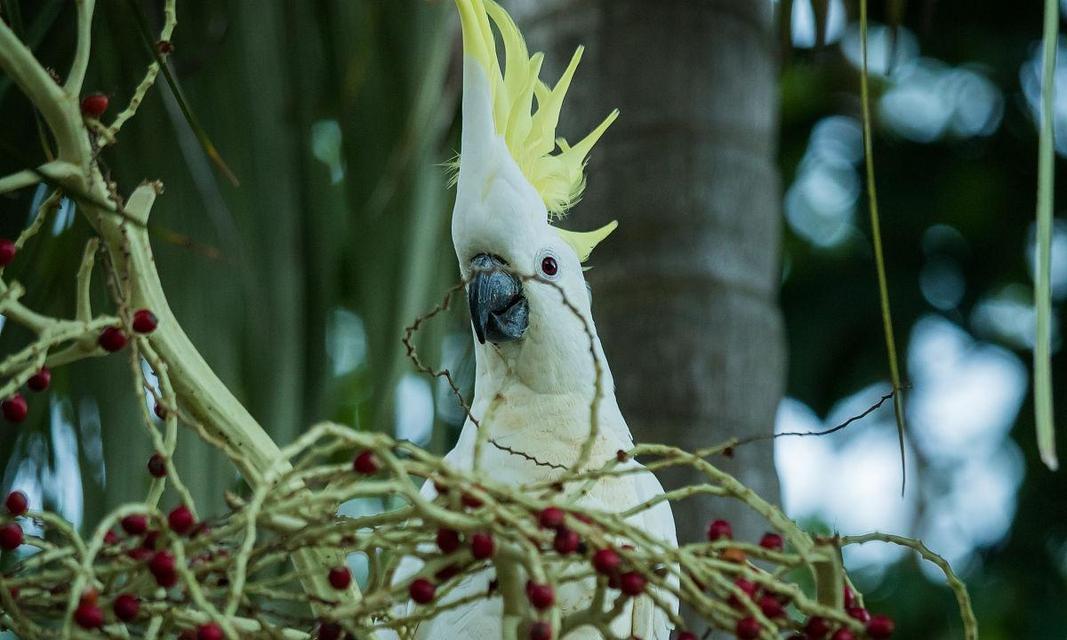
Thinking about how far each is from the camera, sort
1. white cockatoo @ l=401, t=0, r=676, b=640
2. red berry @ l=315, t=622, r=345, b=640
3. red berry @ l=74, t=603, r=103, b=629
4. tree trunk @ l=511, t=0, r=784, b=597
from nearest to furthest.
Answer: red berry @ l=74, t=603, r=103, b=629 → red berry @ l=315, t=622, r=345, b=640 → white cockatoo @ l=401, t=0, r=676, b=640 → tree trunk @ l=511, t=0, r=784, b=597

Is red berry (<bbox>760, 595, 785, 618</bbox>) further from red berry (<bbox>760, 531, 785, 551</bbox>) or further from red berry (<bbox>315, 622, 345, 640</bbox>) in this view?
red berry (<bbox>315, 622, 345, 640</bbox>)

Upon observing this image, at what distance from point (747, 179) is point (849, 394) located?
14.0 feet

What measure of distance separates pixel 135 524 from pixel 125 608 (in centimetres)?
7

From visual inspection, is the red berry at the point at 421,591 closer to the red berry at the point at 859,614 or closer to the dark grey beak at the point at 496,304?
the red berry at the point at 859,614

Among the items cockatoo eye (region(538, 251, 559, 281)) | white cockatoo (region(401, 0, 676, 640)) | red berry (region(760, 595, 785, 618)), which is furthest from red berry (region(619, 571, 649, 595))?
cockatoo eye (region(538, 251, 559, 281))

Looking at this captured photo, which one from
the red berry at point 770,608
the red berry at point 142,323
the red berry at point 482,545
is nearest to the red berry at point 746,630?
the red berry at point 770,608

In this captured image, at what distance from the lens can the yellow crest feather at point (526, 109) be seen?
1.88m

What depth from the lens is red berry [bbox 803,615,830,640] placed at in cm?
102

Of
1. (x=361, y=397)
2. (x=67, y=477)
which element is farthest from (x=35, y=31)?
(x=361, y=397)

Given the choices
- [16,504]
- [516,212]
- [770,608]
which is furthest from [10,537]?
[516,212]

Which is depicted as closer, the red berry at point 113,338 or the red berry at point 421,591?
the red berry at point 421,591

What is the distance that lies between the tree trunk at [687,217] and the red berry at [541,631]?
1.22 m

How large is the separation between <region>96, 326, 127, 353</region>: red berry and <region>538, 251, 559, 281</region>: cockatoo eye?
98 centimetres

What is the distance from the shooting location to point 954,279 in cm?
638
